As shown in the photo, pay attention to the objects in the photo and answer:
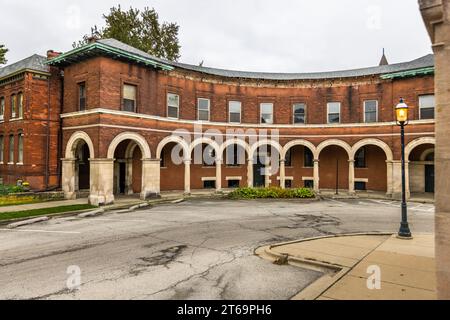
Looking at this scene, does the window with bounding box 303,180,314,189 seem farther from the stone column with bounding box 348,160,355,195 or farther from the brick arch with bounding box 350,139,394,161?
the brick arch with bounding box 350,139,394,161

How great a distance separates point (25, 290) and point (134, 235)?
4895 millimetres

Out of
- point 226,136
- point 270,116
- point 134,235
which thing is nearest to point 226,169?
point 226,136

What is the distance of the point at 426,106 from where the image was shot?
22.7 metres

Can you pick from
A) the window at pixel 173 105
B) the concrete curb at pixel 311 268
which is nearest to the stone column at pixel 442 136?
the concrete curb at pixel 311 268

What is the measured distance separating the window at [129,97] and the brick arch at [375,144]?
17.8 m

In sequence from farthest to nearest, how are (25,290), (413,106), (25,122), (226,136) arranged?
1. (226,136)
2. (413,106)
3. (25,122)
4. (25,290)

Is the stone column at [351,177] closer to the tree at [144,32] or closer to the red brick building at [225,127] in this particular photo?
the red brick building at [225,127]

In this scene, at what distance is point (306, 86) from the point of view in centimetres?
2677

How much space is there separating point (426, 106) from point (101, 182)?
2375cm

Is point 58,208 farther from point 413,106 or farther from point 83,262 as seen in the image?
point 413,106

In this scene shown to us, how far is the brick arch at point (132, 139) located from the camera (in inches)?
734

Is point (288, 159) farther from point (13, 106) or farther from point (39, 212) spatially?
point (13, 106)

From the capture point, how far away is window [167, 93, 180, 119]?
2297 centimetres

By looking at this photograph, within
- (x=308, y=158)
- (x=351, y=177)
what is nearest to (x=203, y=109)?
(x=308, y=158)
